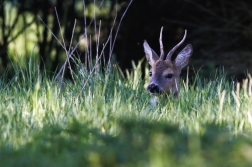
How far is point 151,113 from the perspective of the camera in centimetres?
474

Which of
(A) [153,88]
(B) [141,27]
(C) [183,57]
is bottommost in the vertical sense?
(A) [153,88]

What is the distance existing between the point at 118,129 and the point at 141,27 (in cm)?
561

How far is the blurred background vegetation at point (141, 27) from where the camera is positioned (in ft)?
29.5

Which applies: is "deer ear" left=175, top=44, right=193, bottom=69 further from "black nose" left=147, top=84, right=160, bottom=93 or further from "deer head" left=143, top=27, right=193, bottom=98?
"black nose" left=147, top=84, right=160, bottom=93

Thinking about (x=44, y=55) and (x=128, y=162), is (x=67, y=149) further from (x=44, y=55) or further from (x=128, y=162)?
(x=44, y=55)

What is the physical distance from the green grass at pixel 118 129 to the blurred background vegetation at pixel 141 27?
3.17m

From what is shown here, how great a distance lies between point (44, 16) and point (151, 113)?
4.62m

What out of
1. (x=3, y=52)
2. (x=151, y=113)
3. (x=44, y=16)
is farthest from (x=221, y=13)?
(x=151, y=113)

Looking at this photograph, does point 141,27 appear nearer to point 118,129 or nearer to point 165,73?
point 165,73

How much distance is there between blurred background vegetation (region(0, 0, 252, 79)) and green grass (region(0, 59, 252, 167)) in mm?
3173

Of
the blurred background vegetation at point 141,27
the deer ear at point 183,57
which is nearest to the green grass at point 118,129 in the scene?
the deer ear at point 183,57

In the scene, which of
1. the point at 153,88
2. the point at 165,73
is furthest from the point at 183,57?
the point at 153,88

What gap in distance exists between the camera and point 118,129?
3.93 m

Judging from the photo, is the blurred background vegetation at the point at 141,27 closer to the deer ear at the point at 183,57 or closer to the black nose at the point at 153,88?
the deer ear at the point at 183,57
